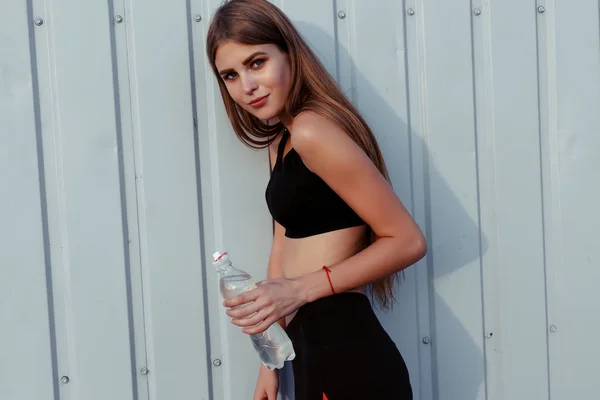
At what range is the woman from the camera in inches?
77.5

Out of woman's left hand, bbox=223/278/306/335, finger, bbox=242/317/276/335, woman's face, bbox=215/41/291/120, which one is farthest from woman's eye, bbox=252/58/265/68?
finger, bbox=242/317/276/335

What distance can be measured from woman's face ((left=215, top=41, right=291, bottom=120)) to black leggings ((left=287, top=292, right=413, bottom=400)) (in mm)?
689

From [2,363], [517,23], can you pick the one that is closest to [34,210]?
[2,363]

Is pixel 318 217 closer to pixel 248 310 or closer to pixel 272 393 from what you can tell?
pixel 248 310

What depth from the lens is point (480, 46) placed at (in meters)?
2.68

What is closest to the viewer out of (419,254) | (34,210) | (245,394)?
(419,254)

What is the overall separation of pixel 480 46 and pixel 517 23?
7.2 inches

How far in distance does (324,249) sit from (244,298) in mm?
350

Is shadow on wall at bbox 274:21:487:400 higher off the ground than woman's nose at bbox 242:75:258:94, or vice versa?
woman's nose at bbox 242:75:258:94

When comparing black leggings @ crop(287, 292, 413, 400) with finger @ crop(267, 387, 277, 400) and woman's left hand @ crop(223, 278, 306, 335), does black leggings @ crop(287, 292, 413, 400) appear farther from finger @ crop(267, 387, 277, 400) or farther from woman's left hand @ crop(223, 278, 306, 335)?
finger @ crop(267, 387, 277, 400)

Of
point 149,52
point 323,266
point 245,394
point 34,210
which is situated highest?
point 149,52

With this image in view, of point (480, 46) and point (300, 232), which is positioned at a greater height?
point (480, 46)

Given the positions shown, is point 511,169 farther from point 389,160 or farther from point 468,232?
point 389,160

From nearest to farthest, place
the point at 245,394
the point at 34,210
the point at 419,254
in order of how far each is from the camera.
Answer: the point at 419,254, the point at 34,210, the point at 245,394
